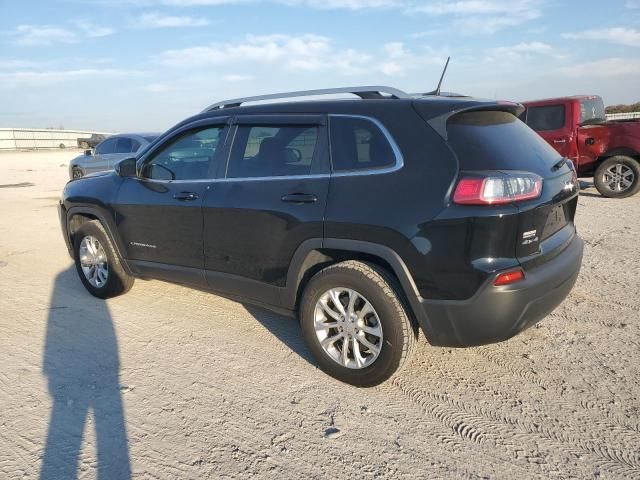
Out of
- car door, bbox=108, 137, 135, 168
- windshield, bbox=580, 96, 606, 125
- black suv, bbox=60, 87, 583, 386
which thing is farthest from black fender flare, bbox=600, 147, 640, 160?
car door, bbox=108, 137, 135, 168

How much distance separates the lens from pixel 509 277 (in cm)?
255

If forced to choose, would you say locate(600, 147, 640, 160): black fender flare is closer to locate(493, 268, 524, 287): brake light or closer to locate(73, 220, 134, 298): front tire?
locate(493, 268, 524, 287): brake light

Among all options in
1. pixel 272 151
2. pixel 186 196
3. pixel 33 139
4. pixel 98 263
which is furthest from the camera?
pixel 33 139

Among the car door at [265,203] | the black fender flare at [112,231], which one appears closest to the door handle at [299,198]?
the car door at [265,203]

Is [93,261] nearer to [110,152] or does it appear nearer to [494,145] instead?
[494,145]

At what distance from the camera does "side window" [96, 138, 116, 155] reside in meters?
12.0

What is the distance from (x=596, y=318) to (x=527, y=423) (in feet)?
5.45

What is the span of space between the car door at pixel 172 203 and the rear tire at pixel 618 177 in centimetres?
832

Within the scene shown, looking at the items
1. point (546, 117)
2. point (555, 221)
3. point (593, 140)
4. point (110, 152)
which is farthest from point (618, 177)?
point (110, 152)

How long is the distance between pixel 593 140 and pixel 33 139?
2114 inches

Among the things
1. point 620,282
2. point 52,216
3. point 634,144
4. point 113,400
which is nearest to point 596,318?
point 620,282

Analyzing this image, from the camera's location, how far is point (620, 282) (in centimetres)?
457

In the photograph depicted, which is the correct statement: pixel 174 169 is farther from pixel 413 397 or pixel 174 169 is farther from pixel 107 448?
pixel 413 397

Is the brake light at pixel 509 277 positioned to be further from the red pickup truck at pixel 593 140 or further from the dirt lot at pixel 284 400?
the red pickup truck at pixel 593 140
